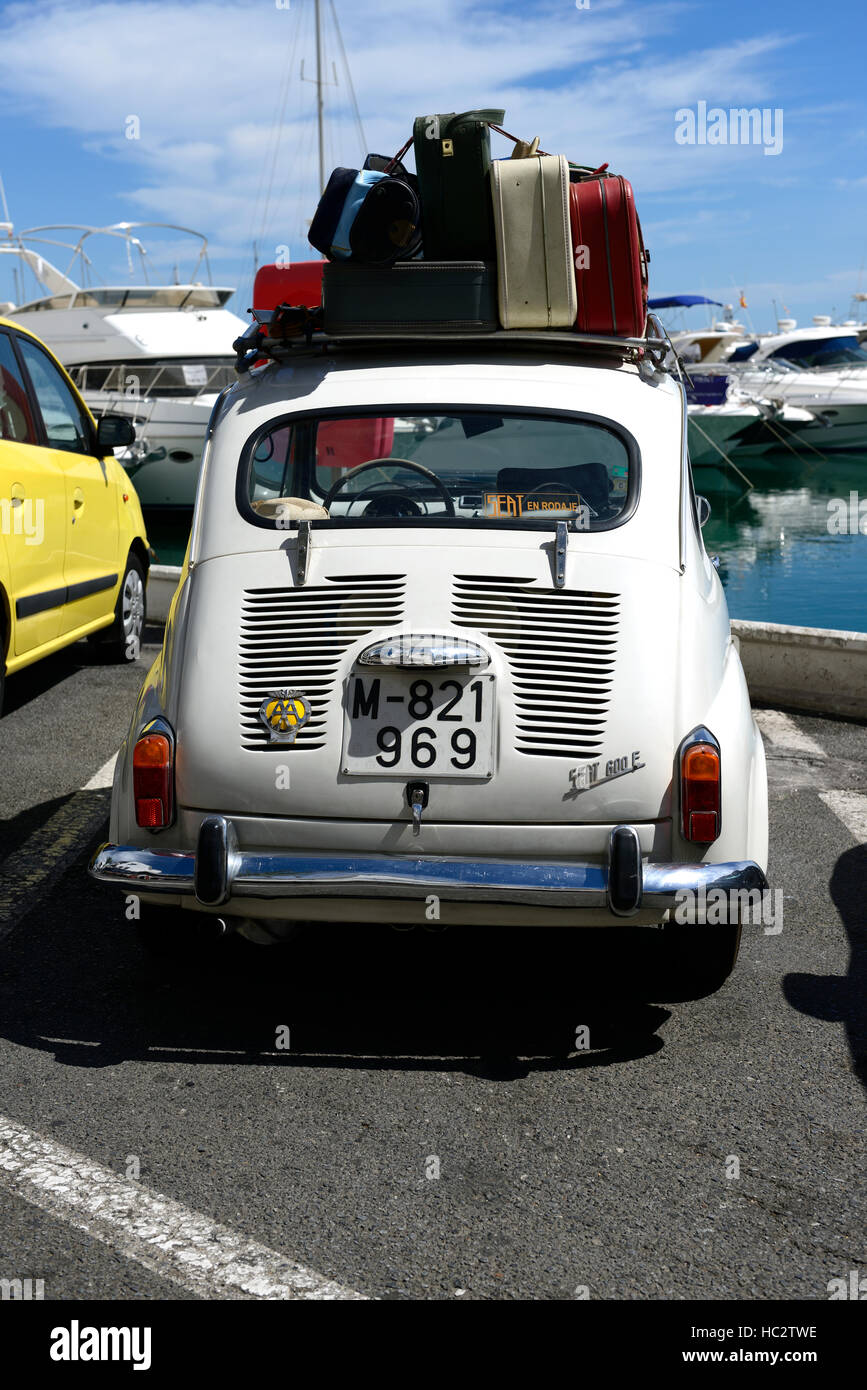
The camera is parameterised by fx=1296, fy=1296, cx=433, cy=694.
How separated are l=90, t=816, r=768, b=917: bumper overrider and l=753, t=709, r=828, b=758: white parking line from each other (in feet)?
12.0

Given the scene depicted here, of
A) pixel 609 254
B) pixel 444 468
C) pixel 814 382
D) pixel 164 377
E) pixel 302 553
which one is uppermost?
pixel 814 382

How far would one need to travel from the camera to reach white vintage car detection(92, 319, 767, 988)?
362cm

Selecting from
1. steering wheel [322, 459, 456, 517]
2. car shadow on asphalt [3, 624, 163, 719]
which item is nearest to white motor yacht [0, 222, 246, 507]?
car shadow on asphalt [3, 624, 163, 719]

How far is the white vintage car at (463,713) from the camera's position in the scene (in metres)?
3.62

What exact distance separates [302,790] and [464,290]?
194cm

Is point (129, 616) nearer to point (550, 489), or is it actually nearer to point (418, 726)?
point (550, 489)

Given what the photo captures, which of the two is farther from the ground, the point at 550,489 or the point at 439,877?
the point at 550,489

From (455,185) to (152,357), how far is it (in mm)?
20247

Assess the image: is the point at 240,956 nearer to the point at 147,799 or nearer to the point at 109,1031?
the point at 109,1031

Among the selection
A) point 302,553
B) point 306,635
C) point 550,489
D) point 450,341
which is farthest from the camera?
point 450,341

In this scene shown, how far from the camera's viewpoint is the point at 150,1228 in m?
2.98

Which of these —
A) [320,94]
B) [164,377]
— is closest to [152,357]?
[164,377]

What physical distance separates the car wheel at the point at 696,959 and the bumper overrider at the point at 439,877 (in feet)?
1.22

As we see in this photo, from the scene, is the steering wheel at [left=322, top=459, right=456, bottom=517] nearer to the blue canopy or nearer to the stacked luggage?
the stacked luggage
